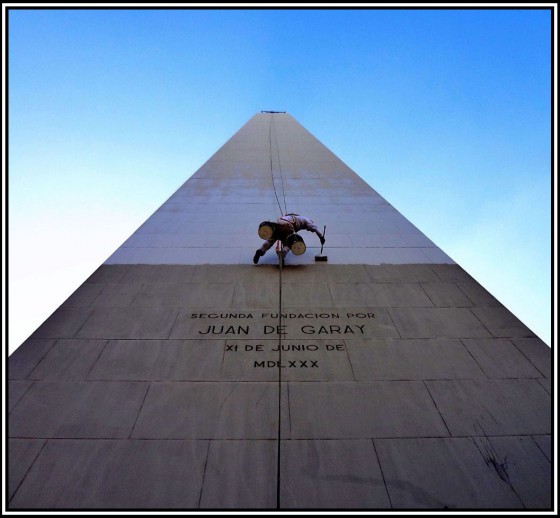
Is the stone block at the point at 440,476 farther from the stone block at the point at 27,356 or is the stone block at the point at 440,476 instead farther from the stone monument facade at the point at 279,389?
the stone block at the point at 27,356

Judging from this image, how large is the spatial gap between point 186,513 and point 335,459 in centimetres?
134

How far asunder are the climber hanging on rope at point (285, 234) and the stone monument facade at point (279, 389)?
0.38 meters

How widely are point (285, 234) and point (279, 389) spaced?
3045mm

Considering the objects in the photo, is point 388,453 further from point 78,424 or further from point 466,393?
point 78,424

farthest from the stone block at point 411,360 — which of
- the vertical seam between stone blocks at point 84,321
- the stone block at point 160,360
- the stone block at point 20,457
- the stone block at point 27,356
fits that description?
the stone block at point 27,356

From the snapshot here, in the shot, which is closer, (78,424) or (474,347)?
(78,424)

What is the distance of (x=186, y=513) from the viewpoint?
10.1 feet

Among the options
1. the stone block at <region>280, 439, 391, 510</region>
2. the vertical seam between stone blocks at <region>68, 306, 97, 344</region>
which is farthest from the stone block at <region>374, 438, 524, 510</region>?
the vertical seam between stone blocks at <region>68, 306, 97, 344</region>

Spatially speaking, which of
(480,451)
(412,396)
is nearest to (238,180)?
(412,396)

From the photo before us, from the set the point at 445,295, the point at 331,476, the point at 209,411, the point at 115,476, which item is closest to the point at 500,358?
the point at 445,295

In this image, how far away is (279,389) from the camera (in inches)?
166

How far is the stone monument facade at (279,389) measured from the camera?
129 inches

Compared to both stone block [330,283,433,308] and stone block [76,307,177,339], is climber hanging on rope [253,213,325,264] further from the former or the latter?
stone block [76,307,177,339]

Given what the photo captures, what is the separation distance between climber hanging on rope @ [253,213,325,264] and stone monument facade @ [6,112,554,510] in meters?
0.38
